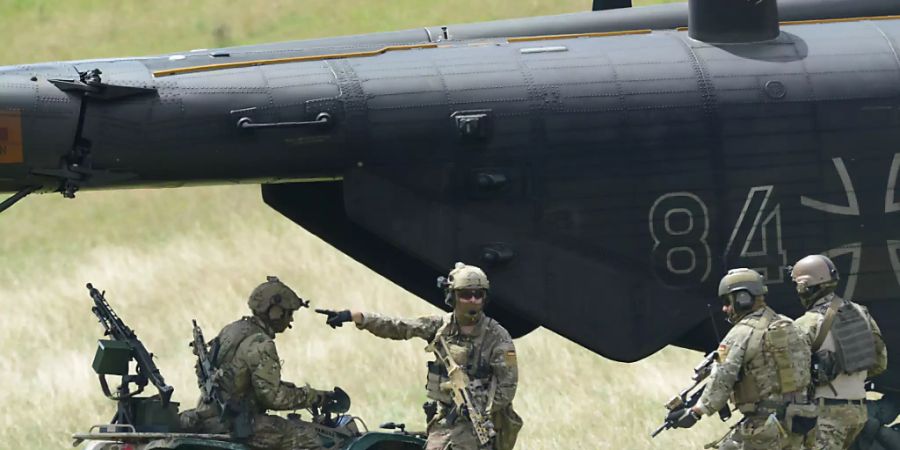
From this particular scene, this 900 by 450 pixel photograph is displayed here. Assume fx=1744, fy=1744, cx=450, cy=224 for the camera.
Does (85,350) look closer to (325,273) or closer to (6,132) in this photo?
(325,273)

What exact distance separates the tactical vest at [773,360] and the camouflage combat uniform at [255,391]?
3284mm

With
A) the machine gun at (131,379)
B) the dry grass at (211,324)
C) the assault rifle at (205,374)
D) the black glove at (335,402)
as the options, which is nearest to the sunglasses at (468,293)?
the black glove at (335,402)

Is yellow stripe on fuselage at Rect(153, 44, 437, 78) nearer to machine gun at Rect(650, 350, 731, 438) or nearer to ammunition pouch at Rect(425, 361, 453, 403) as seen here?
ammunition pouch at Rect(425, 361, 453, 403)

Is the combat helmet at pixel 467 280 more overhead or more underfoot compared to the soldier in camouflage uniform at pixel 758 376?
more overhead

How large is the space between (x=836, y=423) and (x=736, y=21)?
3.86 m

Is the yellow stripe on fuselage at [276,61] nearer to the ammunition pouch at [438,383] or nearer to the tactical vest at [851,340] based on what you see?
the ammunition pouch at [438,383]

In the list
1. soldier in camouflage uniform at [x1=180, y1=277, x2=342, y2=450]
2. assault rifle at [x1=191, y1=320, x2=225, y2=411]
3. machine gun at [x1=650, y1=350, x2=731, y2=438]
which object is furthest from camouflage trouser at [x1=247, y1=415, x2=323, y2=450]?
machine gun at [x1=650, y1=350, x2=731, y2=438]

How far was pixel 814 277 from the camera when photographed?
42.5ft

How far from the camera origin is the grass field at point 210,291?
18922mm

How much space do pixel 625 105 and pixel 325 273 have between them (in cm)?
1193

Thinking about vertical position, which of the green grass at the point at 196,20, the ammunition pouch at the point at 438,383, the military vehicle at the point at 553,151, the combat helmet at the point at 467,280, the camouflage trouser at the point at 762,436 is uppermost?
the green grass at the point at 196,20

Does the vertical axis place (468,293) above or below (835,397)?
above

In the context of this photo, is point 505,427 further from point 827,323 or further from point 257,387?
point 827,323

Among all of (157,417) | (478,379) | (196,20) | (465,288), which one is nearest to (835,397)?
(478,379)
